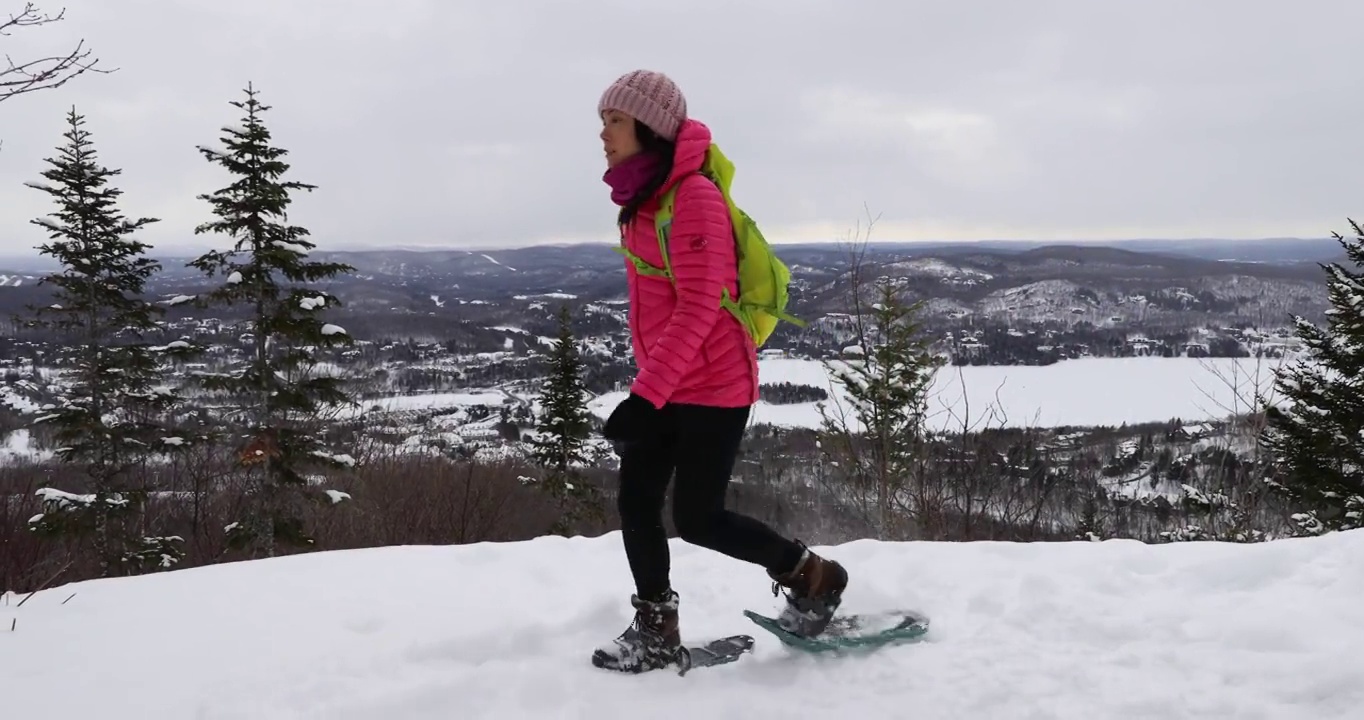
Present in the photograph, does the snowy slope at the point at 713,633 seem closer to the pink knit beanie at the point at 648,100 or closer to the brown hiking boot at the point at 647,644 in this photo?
the brown hiking boot at the point at 647,644

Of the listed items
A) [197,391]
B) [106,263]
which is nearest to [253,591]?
[197,391]

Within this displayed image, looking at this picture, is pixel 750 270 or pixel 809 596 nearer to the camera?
pixel 750 270

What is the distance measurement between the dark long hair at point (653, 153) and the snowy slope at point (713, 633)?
4.54 ft

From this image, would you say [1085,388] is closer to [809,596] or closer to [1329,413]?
[1329,413]

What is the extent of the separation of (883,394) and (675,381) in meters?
15.4

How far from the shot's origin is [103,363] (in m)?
14.9

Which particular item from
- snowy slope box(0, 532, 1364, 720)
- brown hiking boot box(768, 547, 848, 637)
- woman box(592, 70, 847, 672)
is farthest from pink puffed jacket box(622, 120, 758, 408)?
snowy slope box(0, 532, 1364, 720)

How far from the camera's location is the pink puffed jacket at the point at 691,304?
6.97 ft

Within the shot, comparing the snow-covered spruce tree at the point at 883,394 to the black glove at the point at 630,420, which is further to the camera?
the snow-covered spruce tree at the point at 883,394

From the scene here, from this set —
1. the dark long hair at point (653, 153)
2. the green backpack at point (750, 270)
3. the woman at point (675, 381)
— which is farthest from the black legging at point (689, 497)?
the dark long hair at point (653, 153)

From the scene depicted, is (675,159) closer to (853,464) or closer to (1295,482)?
(853,464)

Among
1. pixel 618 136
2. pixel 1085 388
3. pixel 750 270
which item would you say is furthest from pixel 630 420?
pixel 1085 388

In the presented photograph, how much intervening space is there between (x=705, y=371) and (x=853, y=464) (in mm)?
8911

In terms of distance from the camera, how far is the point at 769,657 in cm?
244
